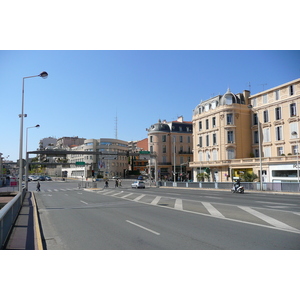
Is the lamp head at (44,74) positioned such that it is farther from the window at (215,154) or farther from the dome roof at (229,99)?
the window at (215,154)

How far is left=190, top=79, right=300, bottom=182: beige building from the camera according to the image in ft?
130

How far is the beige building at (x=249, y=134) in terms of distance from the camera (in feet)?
130

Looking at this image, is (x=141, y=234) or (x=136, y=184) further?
(x=136, y=184)

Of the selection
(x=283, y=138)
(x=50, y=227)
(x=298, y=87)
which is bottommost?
(x=50, y=227)

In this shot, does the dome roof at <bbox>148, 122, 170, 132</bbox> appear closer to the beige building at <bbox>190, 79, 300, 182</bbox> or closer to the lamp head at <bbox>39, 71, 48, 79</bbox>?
the beige building at <bbox>190, 79, 300, 182</bbox>

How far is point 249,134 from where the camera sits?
161 feet

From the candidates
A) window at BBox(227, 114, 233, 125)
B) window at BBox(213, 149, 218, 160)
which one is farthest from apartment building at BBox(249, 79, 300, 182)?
window at BBox(213, 149, 218, 160)

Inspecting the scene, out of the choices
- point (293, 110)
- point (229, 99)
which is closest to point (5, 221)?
point (293, 110)

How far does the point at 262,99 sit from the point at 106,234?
42.3 meters

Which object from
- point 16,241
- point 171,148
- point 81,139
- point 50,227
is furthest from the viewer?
point 81,139

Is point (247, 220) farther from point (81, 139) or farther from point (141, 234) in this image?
point (81, 139)

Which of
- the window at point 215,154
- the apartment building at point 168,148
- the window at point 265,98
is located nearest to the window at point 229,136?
the window at point 215,154

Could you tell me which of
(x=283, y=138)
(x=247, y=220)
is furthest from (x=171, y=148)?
(x=247, y=220)

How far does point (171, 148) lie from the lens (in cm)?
7588
